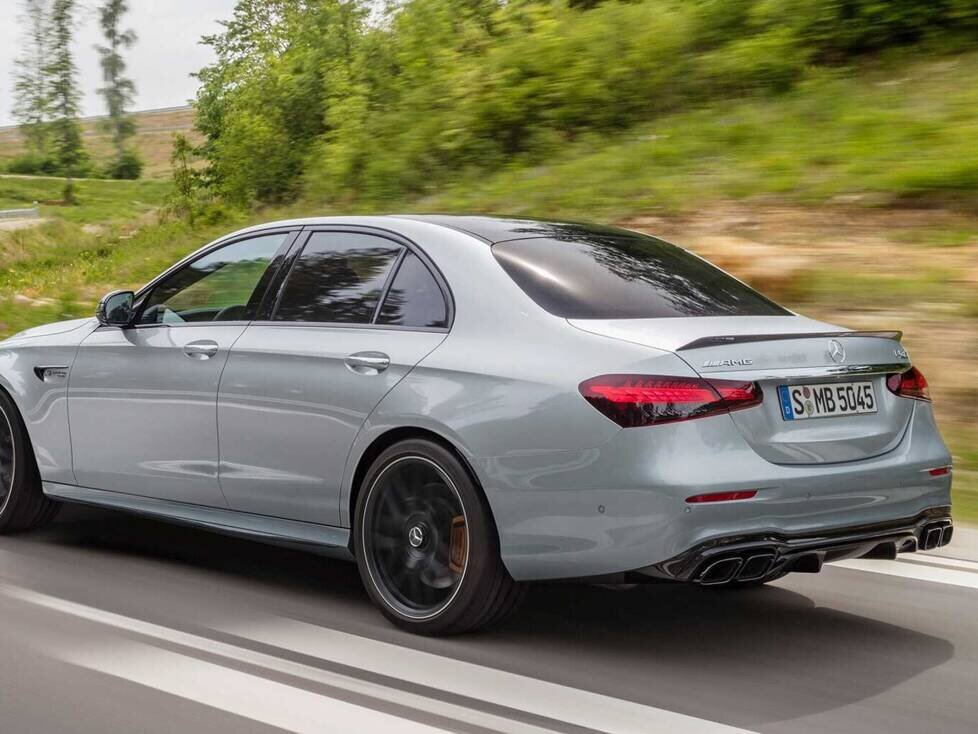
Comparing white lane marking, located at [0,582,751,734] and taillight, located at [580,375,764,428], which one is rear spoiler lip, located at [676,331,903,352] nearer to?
taillight, located at [580,375,764,428]

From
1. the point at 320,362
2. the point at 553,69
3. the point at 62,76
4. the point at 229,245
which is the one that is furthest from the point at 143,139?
the point at 320,362

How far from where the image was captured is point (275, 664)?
4.32 m

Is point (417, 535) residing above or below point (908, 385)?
below

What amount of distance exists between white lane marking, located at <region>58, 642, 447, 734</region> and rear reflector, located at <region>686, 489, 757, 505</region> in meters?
1.02

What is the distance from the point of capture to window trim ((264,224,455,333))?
487cm

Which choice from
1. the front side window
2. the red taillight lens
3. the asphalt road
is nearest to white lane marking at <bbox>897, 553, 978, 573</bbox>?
the asphalt road

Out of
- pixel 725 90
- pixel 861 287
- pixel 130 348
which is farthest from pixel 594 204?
pixel 130 348

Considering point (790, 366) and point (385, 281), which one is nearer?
point (790, 366)

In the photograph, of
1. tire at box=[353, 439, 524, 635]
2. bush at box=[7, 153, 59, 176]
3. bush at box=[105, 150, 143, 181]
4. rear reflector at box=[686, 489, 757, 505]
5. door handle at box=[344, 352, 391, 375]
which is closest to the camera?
rear reflector at box=[686, 489, 757, 505]

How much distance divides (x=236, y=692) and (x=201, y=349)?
6.35ft

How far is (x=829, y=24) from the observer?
1460 centimetres

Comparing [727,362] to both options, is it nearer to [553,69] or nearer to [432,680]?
[432,680]

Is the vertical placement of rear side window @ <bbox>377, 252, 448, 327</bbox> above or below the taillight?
above

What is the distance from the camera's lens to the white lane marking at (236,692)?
373 cm
